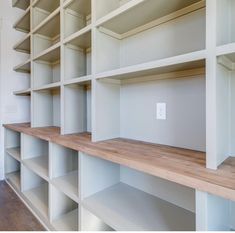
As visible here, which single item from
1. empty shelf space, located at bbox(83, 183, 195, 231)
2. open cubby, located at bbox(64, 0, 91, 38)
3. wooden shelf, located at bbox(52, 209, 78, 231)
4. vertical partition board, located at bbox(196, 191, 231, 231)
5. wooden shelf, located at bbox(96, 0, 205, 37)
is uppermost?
open cubby, located at bbox(64, 0, 91, 38)

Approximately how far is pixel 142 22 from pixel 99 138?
2.92ft

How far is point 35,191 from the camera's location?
220 cm

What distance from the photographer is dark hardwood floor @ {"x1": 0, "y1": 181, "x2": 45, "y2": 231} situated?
1.71 metres

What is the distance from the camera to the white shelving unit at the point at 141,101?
843mm

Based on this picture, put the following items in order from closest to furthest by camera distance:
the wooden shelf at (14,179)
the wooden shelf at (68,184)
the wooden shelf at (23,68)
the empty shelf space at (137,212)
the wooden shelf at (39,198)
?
1. the empty shelf space at (137,212)
2. the wooden shelf at (68,184)
3. the wooden shelf at (39,198)
4. the wooden shelf at (14,179)
5. the wooden shelf at (23,68)

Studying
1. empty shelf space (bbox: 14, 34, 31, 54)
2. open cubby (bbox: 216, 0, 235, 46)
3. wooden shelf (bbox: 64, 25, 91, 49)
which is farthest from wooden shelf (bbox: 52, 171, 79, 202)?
empty shelf space (bbox: 14, 34, 31, 54)

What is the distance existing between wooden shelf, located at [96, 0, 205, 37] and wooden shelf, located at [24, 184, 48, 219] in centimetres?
173

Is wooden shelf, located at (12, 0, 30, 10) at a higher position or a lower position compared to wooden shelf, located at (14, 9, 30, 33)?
higher

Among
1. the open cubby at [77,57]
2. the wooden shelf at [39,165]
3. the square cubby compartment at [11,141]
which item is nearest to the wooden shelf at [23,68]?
the square cubby compartment at [11,141]

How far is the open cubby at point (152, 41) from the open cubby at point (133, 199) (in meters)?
0.79

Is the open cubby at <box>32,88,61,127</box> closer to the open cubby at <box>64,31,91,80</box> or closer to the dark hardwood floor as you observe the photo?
the open cubby at <box>64,31,91,80</box>

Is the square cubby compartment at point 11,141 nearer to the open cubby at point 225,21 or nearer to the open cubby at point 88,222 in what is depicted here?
the open cubby at point 88,222

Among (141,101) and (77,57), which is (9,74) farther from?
(141,101)

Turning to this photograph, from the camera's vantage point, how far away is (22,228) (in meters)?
1.70
